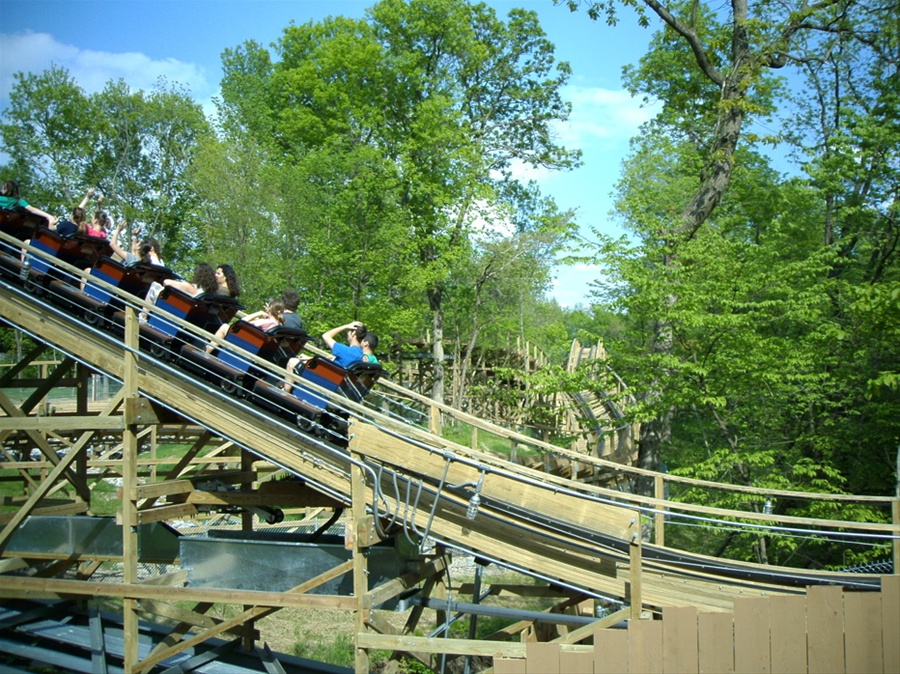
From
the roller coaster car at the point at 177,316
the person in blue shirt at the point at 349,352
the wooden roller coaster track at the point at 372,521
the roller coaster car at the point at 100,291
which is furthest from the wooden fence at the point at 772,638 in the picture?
the roller coaster car at the point at 100,291

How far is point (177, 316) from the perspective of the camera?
9.09 meters

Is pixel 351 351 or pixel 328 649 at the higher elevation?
pixel 351 351

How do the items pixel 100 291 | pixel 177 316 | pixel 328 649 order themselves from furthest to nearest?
pixel 328 649
pixel 100 291
pixel 177 316

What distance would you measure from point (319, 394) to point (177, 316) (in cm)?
192

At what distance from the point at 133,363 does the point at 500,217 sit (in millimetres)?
20793

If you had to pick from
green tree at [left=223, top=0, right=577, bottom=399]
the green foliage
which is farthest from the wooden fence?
green tree at [left=223, top=0, right=577, bottom=399]

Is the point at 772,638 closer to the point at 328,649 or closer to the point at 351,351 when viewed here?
the point at 351,351

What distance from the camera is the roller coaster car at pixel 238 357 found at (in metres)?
8.86

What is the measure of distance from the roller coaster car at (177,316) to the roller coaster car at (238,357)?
17 centimetres

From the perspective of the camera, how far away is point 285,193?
24156mm

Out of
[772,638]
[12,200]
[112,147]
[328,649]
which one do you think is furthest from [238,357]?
[112,147]

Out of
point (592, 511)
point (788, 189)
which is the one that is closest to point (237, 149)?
point (788, 189)

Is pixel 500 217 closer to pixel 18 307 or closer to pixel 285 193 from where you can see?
pixel 285 193

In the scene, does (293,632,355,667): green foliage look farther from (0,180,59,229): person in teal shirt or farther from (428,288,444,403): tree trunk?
(428,288,444,403): tree trunk
